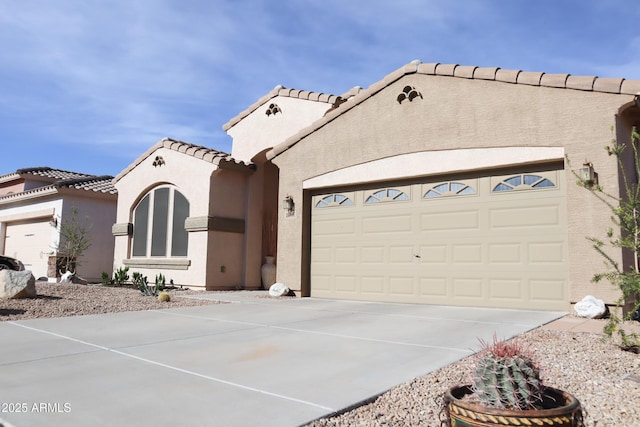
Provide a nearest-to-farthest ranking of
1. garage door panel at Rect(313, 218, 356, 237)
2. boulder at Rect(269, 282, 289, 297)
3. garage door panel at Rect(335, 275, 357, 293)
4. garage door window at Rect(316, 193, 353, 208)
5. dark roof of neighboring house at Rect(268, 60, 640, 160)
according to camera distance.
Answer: dark roof of neighboring house at Rect(268, 60, 640, 160)
garage door panel at Rect(335, 275, 357, 293)
garage door panel at Rect(313, 218, 356, 237)
garage door window at Rect(316, 193, 353, 208)
boulder at Rect(269, 282, 289, 297)

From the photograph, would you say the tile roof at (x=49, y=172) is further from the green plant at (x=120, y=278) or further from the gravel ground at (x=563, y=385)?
the gravel ground at (x=563, y=385)

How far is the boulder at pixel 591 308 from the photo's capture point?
7855 mm

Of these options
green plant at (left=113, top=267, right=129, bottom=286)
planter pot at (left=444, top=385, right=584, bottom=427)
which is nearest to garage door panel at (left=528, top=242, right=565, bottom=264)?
planter pot at (left=444, top=385, right=584, bottom=427)

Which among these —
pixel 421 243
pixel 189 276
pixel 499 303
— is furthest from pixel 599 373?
pixel 189 276

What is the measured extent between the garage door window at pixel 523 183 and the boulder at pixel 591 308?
215 centimetres

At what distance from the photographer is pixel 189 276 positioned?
1478cm

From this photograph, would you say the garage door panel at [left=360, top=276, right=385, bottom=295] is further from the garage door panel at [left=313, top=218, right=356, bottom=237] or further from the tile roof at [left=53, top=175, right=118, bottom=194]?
the tile roof at [left=53, top=175, right=118, bottom=194]

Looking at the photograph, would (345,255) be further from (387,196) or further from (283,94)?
(283,94)

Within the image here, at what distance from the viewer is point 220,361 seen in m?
5.10

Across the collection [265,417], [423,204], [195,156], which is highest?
[195,156]

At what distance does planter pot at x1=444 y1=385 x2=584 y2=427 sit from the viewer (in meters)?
2.58

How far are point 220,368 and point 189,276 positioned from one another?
10396mm

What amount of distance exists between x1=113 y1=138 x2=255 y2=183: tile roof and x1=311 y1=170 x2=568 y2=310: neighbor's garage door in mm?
3608

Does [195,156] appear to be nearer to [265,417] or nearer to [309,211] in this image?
[309,211]
